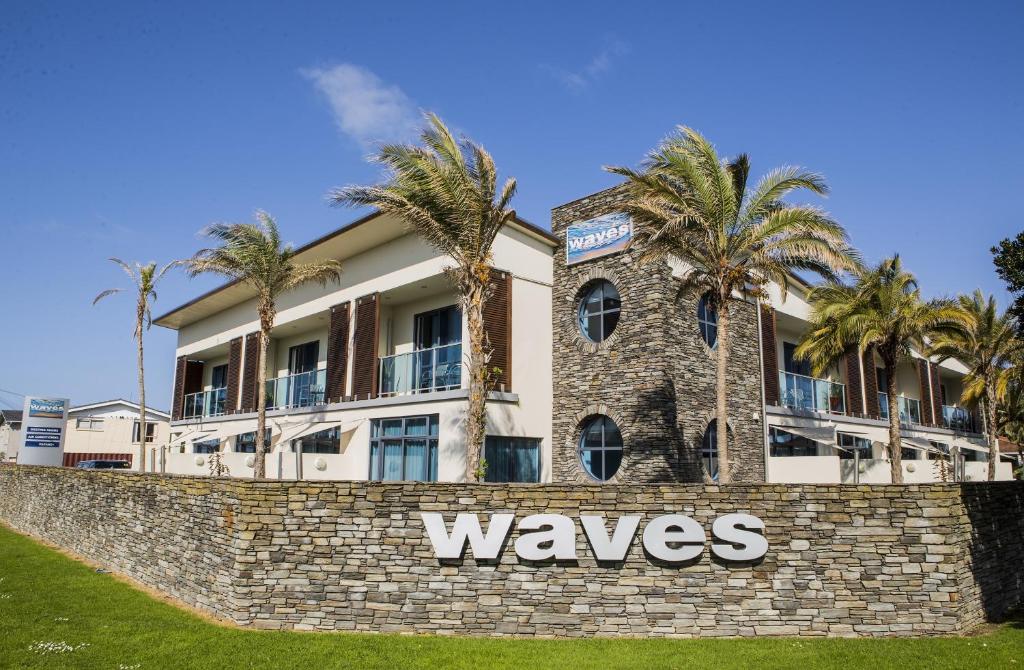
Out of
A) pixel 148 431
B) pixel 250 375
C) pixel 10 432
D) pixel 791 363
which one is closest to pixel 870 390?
pixel 791 363

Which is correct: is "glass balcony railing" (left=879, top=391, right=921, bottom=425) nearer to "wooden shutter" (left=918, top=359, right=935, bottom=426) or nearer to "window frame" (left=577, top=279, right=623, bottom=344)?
"wooden shutter" (left=918, top=359, right=935, bottom=426)

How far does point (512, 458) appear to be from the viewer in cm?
1811

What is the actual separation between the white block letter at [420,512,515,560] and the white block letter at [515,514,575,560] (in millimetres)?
289

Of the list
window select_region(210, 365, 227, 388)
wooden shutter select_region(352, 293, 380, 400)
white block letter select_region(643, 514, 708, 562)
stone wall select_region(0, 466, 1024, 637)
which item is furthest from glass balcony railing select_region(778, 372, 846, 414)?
window select_region(210, 365, 227, 388)

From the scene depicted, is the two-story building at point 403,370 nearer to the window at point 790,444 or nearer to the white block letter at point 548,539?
the white block letter at point 548,539

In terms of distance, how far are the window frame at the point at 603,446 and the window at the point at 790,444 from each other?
6.07m

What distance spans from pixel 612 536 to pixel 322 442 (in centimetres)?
1381

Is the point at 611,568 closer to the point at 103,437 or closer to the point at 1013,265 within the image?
the point at 1013,265

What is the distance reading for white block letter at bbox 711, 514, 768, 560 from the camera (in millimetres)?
10602

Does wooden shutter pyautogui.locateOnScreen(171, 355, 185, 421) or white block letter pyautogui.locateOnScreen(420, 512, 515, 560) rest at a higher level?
wooden shutter pyautogui.locateOnScreen(171, 355, 185, 421)

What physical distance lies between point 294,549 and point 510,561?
11.0 ft

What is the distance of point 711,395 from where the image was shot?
1884 centimetres

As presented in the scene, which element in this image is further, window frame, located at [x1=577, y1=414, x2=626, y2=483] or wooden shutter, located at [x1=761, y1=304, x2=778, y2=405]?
wooden shutter, located at [x1=761, y1=304, x2=778, y2=405]

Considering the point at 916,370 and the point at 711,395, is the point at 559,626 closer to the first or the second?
the point at 711,395
